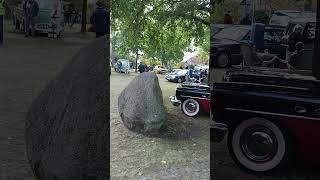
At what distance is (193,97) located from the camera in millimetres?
2611

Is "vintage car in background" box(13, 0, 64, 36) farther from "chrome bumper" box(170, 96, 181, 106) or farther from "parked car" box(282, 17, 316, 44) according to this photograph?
"chrome bumper" box(170, 96, 181, 106)

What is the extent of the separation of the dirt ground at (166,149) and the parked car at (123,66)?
0.10ft

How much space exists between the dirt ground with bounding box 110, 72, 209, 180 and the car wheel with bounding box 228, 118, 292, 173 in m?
1.25

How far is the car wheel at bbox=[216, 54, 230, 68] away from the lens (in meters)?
3.22

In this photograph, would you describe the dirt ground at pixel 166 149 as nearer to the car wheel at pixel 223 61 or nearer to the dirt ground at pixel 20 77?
the car wheel at pixel 223 61

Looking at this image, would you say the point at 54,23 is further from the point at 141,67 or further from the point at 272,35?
the point at 141,67

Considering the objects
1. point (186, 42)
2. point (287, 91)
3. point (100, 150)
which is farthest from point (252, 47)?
point (100, 150)

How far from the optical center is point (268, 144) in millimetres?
3914

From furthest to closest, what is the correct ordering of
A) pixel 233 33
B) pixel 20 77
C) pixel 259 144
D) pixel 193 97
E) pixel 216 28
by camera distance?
pixel 20 77 → pixel 259 144 → pixel 233 33 → pixel 216 28 → pixel 193 97

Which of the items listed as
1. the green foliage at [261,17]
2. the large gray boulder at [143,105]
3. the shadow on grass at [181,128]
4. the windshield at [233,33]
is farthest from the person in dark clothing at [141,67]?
the green foliage at [261,17]

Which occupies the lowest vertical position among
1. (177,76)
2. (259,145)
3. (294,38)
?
(259,145)

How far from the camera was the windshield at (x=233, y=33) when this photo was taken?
3297 millimetres

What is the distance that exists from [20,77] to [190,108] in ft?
16.9

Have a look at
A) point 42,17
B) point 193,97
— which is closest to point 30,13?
point 42,17
